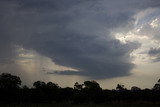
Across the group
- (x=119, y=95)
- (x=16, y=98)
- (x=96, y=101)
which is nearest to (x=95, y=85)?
(x=96, y=101)

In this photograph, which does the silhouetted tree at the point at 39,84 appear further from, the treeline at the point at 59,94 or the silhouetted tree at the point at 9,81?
the silhouetted tree at the point at 9,81

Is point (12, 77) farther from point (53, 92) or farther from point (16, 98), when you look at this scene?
point (53, 92)

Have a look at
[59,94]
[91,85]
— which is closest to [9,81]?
[59,94]

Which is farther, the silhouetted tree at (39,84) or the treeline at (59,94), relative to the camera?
the silhouetted tree at (39,84)

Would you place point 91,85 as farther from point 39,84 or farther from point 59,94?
point 39,84

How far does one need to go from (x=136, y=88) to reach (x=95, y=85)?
34.7m

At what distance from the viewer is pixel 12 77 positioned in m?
111

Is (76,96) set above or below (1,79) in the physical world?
below

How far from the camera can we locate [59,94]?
11650 cm

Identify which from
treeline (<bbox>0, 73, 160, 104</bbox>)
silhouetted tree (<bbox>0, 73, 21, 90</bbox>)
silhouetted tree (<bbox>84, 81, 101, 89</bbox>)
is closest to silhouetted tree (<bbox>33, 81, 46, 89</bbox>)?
treeline (<bbox>0, 73, 160, 104</bbox>)

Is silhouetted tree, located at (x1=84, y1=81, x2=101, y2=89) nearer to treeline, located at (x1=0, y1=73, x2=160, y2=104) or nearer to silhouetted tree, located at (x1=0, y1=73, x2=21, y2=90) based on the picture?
treeline, located at (x1=0, y1=73, x2=160, y2=104)

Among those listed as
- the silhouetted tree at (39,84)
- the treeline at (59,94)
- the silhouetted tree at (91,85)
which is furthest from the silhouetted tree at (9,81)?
the silhouetted tree at (91,85)

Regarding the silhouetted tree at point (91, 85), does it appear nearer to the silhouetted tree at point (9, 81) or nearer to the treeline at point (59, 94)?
the treeline at point (59, 94)

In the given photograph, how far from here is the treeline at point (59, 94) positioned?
4254 inches
